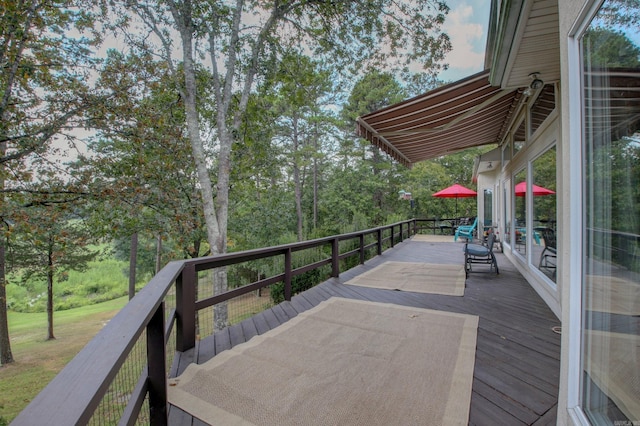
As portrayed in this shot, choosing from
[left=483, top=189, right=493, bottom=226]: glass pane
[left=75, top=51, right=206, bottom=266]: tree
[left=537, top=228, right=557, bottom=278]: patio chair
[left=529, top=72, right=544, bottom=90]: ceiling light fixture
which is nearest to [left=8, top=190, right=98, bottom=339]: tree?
[left=75, top=51, right=206, bottom=266]: tree

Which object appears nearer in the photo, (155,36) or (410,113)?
(410,113)

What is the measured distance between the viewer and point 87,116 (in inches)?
206

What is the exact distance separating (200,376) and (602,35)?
9.36 feet

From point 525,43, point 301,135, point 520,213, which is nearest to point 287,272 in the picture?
point 525,43

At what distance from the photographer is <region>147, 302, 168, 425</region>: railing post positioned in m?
1.35

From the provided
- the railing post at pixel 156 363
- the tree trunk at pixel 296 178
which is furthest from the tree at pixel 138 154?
the tree trunk at pixel 296 178

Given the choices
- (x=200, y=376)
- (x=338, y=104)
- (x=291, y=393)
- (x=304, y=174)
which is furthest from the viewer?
(x=304, y=174)

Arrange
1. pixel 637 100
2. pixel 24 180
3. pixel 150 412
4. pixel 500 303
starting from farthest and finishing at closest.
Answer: pixel 24 180 → pixel 500 303 → pixel 150 412 → pixel 637 100

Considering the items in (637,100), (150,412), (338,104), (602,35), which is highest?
(338,104)

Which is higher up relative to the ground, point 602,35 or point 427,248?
point 602,35

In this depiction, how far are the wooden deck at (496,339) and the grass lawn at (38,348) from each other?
3.15 metres

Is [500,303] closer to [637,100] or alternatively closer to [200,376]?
[637,100]

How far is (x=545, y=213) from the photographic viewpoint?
146 inches

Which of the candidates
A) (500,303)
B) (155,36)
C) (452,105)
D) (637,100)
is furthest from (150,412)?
(155,36)
